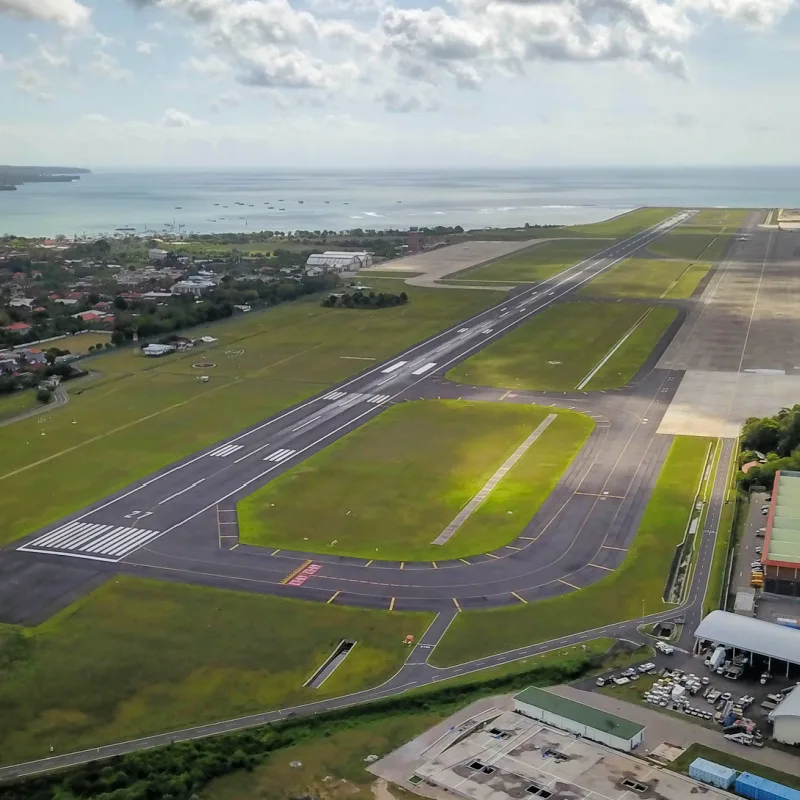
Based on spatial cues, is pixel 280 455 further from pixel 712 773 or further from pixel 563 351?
pixel 563 351

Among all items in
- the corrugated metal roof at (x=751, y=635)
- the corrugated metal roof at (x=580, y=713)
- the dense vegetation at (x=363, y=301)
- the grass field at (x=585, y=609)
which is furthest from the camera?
the dense vegetation at (x=363, y=301)

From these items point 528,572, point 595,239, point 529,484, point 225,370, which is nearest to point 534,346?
point 225,370

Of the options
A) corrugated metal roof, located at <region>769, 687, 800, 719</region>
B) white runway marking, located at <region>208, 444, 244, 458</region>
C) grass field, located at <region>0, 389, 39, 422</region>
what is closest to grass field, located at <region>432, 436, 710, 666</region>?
corrugated metal roof, located at <region>769, 687, 800, 719</region>

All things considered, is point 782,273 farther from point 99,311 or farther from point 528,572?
point 528,572

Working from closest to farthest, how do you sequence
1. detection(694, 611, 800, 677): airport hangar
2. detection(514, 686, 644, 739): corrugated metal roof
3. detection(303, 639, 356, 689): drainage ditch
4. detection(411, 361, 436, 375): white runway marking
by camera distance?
detection(514, 686, 644, 739): corrugated metal roof → detection(694, 611, 800, 677): airport hangar → detection(303, 639, 356, 689): drainage ditch → detection(411, 361, 436, 375): white runway marking

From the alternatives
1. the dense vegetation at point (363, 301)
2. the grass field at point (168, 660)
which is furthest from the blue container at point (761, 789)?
the dense vegetation at point (363, 301)

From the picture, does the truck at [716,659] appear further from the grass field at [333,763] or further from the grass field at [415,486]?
the grass field at [415,486]

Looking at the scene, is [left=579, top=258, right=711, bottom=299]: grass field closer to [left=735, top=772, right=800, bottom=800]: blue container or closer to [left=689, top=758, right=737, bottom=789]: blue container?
[left=689, top=758, right=737, bottom=789]: blue container
